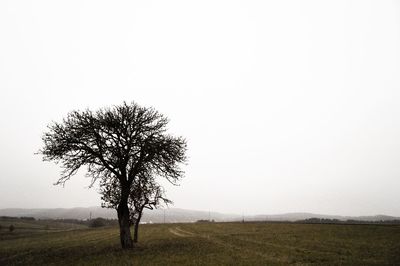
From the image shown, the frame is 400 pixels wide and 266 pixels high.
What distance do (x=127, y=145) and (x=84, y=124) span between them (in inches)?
177

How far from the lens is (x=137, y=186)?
32.1 meters

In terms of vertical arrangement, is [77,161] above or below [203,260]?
above

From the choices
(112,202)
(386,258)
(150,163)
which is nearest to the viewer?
(386,258)

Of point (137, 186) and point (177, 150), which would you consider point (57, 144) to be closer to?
point (137, 186)

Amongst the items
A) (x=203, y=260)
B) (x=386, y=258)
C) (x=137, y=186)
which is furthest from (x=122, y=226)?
(x=386, y=258)

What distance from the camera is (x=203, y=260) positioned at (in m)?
21.4

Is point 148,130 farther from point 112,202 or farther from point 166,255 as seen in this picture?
point 166,255

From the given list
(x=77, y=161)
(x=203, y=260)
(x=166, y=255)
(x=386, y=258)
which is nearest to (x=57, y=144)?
(x=77, y=161)

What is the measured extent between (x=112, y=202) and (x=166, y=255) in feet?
37.6

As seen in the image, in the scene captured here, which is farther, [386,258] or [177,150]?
[177,150]

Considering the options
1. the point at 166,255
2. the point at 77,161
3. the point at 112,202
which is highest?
the point at 77,161

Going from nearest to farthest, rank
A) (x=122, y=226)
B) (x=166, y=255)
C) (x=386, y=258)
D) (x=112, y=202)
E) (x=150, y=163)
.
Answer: (x=386, y=258) < (x=166, y=255) < (x=122, y=226) < (x=150, y=163) < (x=112, y=202)

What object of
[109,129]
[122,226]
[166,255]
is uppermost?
[109,129]

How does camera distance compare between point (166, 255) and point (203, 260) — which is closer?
point (203, 260)
